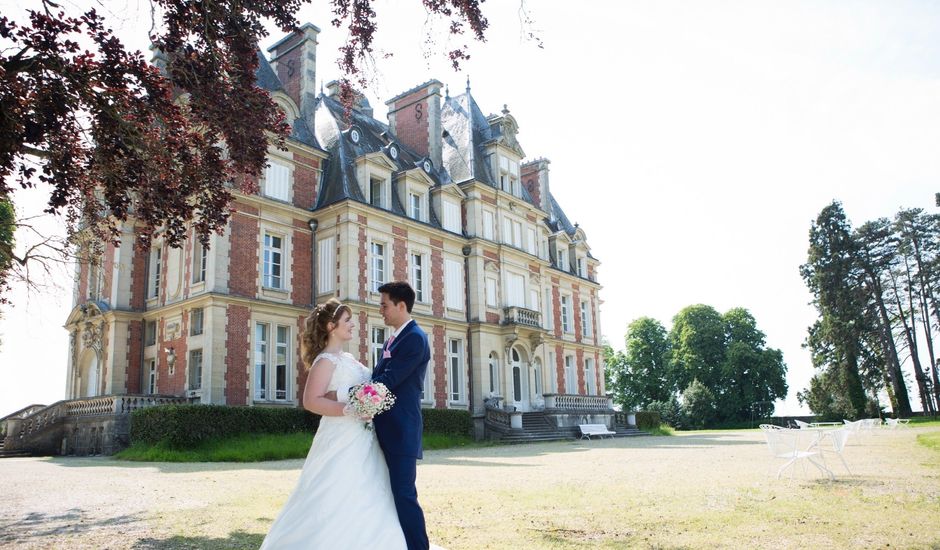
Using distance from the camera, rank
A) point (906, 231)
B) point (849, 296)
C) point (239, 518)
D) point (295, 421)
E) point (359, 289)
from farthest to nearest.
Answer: point (906, 231), point (849, 296), point (359, 289), point (295, 421), point (239, 518)

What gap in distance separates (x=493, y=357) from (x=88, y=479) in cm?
1730

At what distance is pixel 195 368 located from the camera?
19375 mm

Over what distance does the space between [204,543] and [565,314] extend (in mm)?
28748

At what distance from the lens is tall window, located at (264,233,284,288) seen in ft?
68.0

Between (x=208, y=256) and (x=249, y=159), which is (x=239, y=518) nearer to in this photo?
(x=249, y=159)

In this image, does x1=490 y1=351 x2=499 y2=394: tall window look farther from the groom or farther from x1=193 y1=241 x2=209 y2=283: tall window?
the groom

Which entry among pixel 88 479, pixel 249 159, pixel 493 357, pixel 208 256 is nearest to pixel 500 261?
pixel 493 357

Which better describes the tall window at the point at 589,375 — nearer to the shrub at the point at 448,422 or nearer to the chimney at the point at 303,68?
the shrub at the point at 448,422

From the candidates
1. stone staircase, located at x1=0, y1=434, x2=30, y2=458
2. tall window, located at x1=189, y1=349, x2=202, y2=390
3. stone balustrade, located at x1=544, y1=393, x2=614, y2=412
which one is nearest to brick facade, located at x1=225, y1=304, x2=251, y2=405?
tall window, located at x1=189, y1=349, x2=202, y2=390

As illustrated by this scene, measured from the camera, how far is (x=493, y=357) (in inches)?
1051

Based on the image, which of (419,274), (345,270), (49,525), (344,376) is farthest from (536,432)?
(344,376)

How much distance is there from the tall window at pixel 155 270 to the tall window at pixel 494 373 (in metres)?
12.3

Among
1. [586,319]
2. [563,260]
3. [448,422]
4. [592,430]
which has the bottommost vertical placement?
[592,430]

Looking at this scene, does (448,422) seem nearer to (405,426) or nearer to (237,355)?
(237,355)
